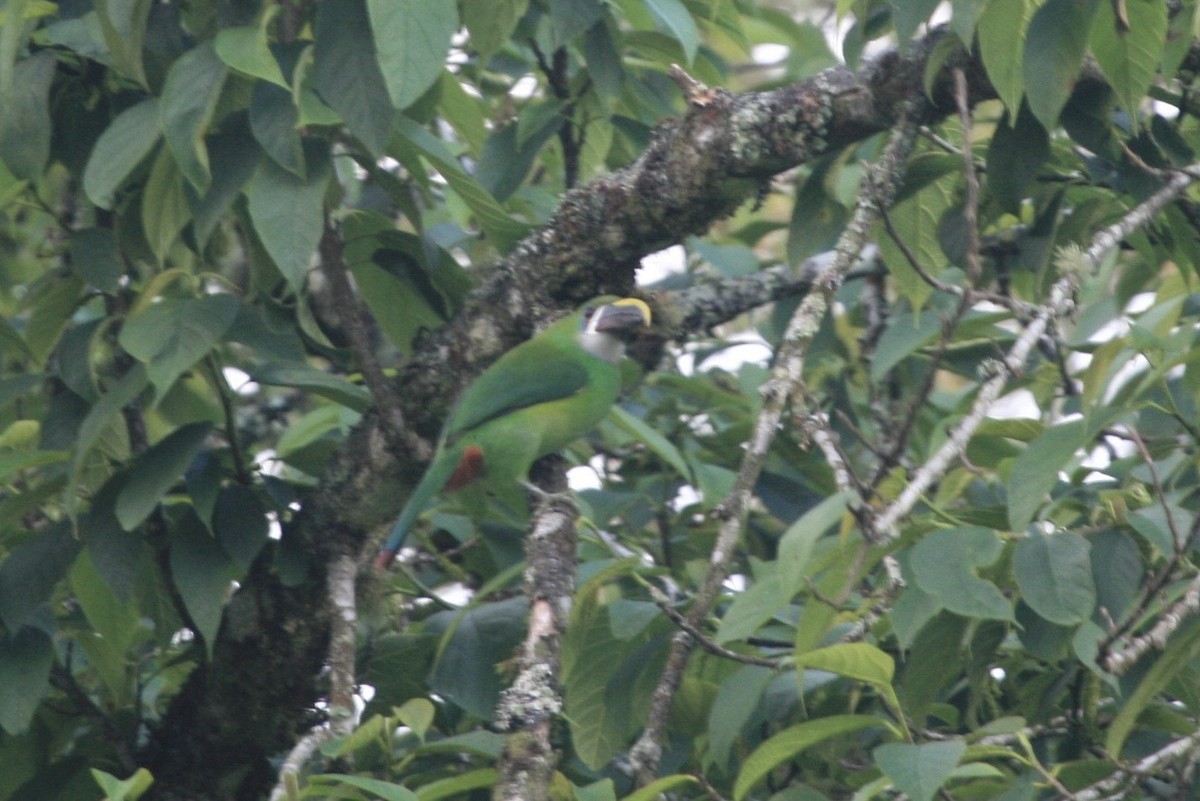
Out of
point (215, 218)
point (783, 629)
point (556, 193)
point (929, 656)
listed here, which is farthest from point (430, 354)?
point (556, 193)

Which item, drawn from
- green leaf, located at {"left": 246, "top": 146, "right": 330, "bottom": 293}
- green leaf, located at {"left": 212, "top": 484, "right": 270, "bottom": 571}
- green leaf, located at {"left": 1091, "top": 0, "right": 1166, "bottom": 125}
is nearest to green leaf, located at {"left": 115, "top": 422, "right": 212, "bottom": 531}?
green leaf, located at {"left": 212, "top": 484, "right": 270, "bottom": 571}

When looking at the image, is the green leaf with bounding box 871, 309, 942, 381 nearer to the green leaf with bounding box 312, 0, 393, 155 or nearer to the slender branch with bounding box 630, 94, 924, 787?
the slender branch with bounding box 630, 94, 924, 787

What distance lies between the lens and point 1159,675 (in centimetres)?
168

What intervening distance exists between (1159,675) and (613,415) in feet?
3.23

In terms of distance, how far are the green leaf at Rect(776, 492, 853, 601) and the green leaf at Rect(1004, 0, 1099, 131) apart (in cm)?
62

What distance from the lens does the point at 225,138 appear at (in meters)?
2.02

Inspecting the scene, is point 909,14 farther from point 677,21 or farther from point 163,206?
point 163,206

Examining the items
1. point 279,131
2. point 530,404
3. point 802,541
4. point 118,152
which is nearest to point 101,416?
point 118,152

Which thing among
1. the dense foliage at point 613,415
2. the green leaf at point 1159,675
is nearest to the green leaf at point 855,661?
the dense foliage at point 613,415

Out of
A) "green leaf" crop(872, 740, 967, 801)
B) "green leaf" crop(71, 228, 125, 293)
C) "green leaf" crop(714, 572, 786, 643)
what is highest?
"green leaf" crop(71, 228, 125, 293)

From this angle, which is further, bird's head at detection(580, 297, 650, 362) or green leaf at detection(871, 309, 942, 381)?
bird's head at detection(580, 297, 650, 362)

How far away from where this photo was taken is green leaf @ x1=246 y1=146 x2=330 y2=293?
1.86 meters

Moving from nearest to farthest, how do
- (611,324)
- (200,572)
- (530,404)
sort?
(200,572) → (611,324) → (530,404)

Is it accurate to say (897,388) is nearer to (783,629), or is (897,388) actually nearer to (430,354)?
(783,629)
